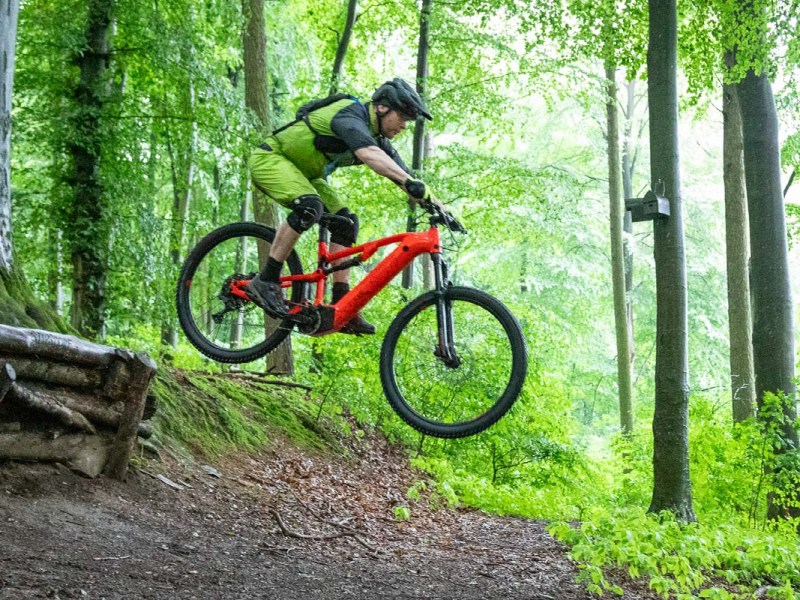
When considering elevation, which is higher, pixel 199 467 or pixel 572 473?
pixel 199 467

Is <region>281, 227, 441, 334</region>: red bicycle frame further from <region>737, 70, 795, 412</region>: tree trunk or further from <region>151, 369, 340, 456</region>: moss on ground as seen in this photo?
<region>737, 70, 795, 412</region>: tree trunk

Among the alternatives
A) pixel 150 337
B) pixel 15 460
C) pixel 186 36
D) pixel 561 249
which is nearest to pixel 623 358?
pixel 561 249

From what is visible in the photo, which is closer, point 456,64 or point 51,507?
point 51,507

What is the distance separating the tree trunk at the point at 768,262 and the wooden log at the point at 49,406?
7272mm

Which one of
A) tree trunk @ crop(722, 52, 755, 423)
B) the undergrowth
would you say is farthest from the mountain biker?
tree trunk @ crop(722, 52, 755, 423)

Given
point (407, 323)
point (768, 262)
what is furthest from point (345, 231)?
point (768, 262)

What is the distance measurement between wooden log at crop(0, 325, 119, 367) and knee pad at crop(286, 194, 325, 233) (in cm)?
172

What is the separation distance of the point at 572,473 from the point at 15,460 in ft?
31.1

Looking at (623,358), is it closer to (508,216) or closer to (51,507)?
(508,216)

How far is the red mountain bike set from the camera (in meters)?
4.63

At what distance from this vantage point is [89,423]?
5.61 m

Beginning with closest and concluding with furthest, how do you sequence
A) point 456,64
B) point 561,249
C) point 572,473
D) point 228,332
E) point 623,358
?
point 228,332
point 572,473
point 456,64
point 623,358
point 561,249

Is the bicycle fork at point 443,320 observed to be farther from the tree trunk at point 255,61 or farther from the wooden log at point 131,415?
the tree trunk at point 255,61

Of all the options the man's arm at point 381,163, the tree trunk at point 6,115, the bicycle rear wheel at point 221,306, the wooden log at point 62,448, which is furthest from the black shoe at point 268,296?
the tree trunk at point 6,115
